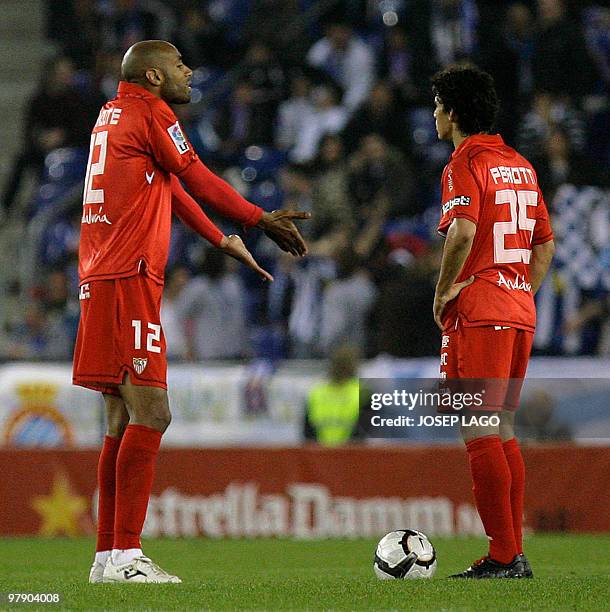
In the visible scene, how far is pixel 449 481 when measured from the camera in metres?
10.5

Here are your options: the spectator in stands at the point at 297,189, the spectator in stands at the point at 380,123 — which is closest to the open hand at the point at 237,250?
the spectator in stands at the point at 297,189

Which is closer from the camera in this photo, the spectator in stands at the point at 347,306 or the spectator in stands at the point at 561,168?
the spectator in stands at the point at 347,306

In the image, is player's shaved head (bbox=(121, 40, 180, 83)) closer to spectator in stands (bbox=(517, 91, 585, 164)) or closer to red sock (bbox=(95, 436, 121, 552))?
red sock (bbox=(95, 436, 121, 552))

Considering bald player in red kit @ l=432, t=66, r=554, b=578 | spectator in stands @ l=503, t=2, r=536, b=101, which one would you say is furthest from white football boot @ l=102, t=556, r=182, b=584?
spectator in stands @ l=503, t=2, r=536, b=101

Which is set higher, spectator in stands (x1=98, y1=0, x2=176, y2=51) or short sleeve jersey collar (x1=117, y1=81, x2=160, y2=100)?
spectator in stands (x1=98, y1=0, x2=176, y2=51)

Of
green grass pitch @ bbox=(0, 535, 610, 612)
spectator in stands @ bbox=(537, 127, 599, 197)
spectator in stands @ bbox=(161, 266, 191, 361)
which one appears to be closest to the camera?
green grass pitch @ bbox=(0, 535, 610, 612)

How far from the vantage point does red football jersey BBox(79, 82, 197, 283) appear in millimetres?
5688

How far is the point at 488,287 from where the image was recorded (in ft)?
19.2

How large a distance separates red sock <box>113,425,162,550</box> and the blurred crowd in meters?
5.96

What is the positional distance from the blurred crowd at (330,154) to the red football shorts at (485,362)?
552cm

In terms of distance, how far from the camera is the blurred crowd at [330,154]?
1196 cm

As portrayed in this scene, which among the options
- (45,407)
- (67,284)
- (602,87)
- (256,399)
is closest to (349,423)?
(256,399)

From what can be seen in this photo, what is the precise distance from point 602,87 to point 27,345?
6.13m

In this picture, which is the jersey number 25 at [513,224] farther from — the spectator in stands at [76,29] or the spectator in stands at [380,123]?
the spectator in stands at [76,29]
